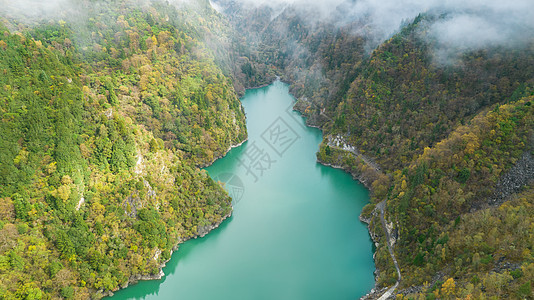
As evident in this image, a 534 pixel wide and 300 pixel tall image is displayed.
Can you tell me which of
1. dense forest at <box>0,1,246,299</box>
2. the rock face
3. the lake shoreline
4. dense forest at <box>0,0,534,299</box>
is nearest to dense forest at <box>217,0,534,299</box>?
the rock face

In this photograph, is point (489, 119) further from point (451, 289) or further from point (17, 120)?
point (17, 120)

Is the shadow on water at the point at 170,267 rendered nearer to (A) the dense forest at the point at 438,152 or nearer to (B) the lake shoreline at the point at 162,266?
(B) the lake shoreline at the point at 162,266

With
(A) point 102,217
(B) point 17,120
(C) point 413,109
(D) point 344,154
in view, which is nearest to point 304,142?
(D) point 344,154

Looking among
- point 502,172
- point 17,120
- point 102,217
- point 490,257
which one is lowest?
point 102,217

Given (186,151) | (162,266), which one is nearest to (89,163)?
(162,266)

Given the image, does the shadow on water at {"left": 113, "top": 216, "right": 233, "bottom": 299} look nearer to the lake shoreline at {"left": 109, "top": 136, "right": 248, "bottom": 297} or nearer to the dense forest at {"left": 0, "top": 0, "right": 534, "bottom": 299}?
the lake shoreline at {"left": 109, "top": 136, "right": 248, "bottom": 297}

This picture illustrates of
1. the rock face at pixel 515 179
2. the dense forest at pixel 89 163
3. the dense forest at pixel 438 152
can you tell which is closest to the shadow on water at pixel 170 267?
the dense forest at pixel 89 163
